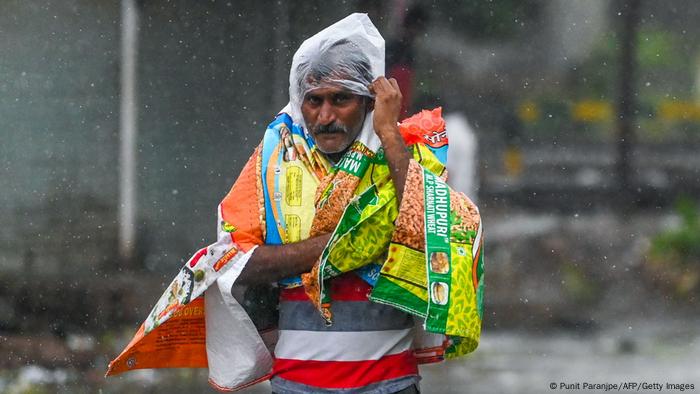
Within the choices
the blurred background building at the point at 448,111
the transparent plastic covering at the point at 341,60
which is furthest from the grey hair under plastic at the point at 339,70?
the blurred background building at the point at 448,111

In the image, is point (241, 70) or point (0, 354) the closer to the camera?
point (0, 354)

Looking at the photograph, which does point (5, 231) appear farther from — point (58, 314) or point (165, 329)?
point (165, 329)

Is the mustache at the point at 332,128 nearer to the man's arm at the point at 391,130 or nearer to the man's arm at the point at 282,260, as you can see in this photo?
the man's arm at the point at 391,130

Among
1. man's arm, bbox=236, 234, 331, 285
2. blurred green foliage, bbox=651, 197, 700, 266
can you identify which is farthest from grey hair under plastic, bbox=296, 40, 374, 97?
blurred green foliage, bbox=651, 197, 700, 266

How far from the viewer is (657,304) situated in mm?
7984

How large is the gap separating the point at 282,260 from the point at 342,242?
16 centimetres

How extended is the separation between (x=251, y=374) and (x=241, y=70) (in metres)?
4.55

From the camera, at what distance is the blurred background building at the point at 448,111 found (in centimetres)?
788

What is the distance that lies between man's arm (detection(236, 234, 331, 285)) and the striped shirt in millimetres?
100

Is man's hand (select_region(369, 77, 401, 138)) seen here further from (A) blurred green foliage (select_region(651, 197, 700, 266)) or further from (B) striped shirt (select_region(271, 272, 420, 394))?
(A) blurred green foliage (select_region(651, 197, 700, 266))

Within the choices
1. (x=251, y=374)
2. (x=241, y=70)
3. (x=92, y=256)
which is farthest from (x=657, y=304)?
(x=251, y=374)

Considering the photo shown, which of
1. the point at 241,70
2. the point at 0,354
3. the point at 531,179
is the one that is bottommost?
the point at 0,354

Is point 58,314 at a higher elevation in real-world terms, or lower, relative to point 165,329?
lower

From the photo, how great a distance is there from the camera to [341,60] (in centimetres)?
339
